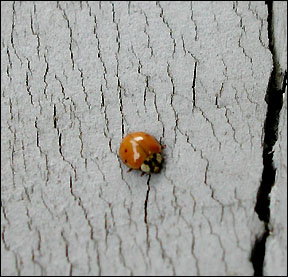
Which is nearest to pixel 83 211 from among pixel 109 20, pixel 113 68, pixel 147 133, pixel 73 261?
pixel 73 261

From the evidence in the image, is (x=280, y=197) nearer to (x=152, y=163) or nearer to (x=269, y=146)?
(x=269, y=146)

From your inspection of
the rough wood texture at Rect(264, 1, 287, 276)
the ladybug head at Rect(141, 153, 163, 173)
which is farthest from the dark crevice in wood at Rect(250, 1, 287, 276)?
the ladybug head at Rect(141, 153, 163, 173)

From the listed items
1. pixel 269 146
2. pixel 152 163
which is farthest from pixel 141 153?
pixel 269 146

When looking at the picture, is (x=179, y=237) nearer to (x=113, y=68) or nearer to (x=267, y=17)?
(x=113, y=68)

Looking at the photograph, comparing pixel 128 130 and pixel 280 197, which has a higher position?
pixel 128 130

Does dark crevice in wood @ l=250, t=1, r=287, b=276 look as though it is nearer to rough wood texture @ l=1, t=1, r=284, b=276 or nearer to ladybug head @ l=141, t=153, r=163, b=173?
rough wood texture @ l=1, t=1, r=284, b=276

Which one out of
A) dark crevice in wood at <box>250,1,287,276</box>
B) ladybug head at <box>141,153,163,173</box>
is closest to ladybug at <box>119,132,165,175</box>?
ladybug head at <box>141,153,163,173</box>

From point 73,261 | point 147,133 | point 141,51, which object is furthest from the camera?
point 141,51
